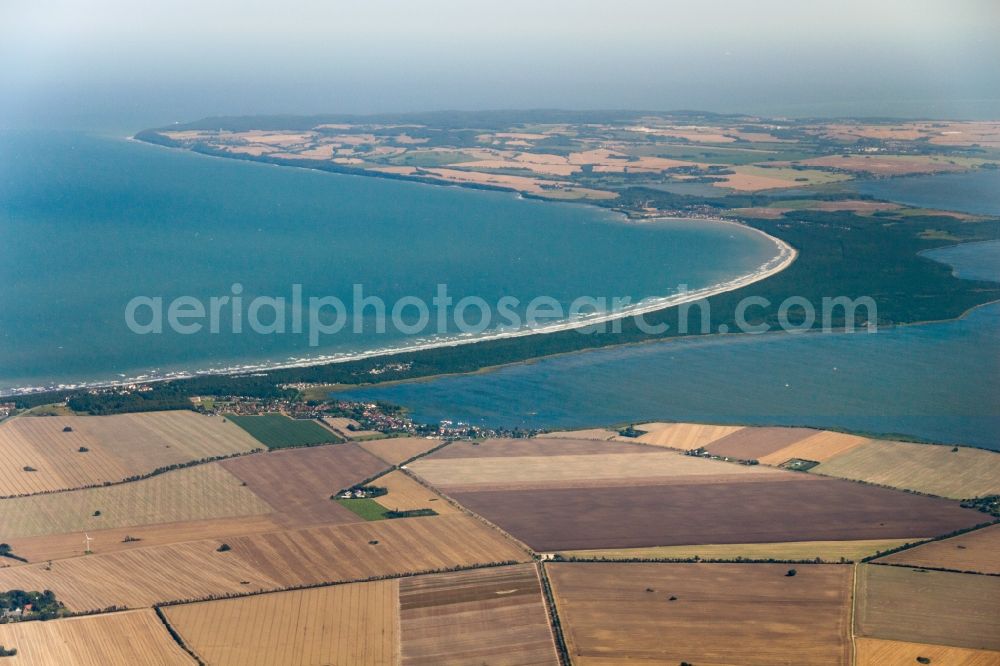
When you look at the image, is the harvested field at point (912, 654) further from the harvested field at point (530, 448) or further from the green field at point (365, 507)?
the harvested field at point (530, 448)

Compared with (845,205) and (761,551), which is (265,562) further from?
(845,205)

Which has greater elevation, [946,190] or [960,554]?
[946,190]

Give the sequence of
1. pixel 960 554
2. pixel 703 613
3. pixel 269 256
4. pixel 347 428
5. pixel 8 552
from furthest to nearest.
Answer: pixel 269 256
pixel 347 428
pixel 960 554
pixel 8 552
pixel 703 613

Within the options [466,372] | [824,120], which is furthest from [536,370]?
[824,120]

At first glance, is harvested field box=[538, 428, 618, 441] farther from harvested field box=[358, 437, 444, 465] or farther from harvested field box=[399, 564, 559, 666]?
harvested field box=[399, 564, 559, 666]

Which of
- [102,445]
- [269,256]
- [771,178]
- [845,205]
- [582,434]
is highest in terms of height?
[771,178]

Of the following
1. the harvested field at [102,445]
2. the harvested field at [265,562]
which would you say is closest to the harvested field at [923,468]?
the harvested field at [265,562]

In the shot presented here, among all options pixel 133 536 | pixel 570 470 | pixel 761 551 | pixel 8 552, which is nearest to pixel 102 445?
pixel 133 536
